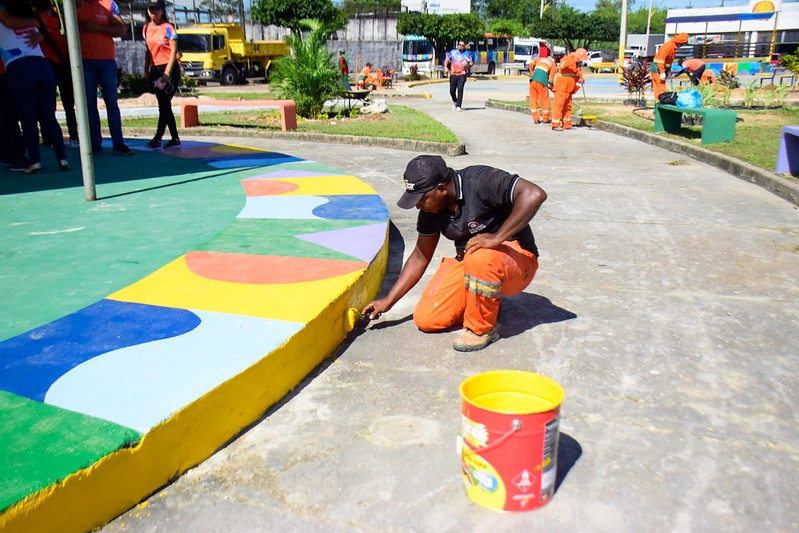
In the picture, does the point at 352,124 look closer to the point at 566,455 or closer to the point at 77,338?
the point at 77,338

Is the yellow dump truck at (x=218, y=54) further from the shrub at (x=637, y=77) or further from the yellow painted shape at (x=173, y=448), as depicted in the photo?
the yellow painted shape at (x=173, y=448)

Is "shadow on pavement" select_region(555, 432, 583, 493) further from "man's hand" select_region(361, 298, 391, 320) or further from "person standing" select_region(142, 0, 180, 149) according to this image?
"person standing" select_region(142, 0, 180, 149)

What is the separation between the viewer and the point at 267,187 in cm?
614

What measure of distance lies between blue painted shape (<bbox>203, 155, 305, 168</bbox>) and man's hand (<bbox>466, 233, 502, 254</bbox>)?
4720mm

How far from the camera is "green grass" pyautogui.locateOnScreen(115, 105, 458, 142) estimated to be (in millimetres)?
11180

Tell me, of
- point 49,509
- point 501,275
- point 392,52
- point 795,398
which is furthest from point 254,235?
point 392,52

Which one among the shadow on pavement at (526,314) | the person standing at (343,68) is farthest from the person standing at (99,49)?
the person standing at (343,68)

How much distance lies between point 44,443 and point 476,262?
1954 millimetres

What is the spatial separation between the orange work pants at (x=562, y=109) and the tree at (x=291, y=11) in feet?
92.6

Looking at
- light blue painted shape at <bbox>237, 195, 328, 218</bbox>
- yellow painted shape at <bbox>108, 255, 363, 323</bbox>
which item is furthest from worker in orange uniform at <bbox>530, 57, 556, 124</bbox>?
yellow painted shape at <bbox>108, 255, 363, 323</bbox>

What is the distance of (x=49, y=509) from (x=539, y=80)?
1324 cm

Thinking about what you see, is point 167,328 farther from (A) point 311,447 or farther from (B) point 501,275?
(B) point 501,275

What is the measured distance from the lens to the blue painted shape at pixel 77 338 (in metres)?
2.54

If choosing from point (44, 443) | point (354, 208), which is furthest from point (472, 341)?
point (354, 208)
